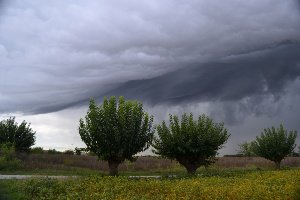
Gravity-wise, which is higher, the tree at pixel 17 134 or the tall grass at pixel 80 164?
the tree at pixel 17 134

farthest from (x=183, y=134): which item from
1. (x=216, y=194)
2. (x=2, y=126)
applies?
(x=2, y=126)

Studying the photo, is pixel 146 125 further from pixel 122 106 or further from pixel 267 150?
pixel 267 150

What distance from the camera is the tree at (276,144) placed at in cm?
4766

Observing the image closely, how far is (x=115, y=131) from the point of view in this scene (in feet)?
101

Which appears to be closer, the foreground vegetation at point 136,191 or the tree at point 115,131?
the foreground vegetation at point 136,191

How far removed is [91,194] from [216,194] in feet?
17.2

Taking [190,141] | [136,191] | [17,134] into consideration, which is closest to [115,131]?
[190,141]

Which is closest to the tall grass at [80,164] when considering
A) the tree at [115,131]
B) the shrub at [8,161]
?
the shrub at [8,161]

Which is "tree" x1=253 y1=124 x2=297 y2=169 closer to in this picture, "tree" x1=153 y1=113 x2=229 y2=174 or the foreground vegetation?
"tree" x1=153 y1=113 x2=229 y2=174

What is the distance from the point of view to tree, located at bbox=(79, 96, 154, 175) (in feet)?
102

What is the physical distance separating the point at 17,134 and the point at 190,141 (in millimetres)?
28209

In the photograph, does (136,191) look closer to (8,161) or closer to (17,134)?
(8,161)

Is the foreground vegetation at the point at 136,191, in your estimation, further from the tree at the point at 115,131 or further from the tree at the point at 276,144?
the tree at the point at 276,144

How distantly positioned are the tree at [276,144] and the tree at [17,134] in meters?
30.0
